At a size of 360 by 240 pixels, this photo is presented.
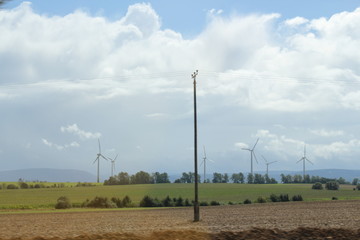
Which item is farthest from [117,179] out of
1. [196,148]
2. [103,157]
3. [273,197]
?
[196,148]

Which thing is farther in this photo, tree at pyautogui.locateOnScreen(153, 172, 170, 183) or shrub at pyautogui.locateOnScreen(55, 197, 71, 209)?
tree at pyautogui.locateOnScreen(153, 172, 170, 183)

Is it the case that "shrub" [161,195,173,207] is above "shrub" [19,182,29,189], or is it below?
below

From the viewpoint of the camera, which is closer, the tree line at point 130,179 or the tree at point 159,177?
the tree line at point 130,179

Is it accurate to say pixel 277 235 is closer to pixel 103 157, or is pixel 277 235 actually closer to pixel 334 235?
pixel 334 235

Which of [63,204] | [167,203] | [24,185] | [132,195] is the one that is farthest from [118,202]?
[24,185]

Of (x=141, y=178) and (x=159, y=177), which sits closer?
(x=141, y=178)

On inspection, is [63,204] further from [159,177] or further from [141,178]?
[159,177]

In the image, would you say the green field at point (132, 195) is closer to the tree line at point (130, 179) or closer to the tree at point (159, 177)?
the tree line at point (130, 179)

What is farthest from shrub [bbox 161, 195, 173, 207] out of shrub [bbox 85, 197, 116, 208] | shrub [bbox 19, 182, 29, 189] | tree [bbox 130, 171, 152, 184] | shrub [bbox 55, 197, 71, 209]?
tree [bbox 130, 171, 152, 184]

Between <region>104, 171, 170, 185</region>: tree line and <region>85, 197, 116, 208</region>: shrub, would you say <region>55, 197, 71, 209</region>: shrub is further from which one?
<region>104, 171, 170, 185</region>: tree line

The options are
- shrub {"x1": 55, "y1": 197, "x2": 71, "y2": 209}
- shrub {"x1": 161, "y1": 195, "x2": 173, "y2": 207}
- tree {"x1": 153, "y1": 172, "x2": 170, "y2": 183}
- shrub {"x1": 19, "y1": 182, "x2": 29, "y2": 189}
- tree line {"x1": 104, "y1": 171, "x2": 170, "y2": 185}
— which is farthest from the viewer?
tree {"x1": 153, "y1": 172, "x2": 170, "y2": 183}

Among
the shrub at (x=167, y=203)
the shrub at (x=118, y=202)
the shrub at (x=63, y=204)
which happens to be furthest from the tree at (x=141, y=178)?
the shrub at (x=63, y=204)

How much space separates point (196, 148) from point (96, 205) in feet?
138

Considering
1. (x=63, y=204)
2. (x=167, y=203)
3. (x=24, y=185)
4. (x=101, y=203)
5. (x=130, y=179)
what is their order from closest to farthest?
(x=63, y=204) < (x=101, y=203) < (x=167, y=203) < (x=24, y=185) < (x=130, y=179)
